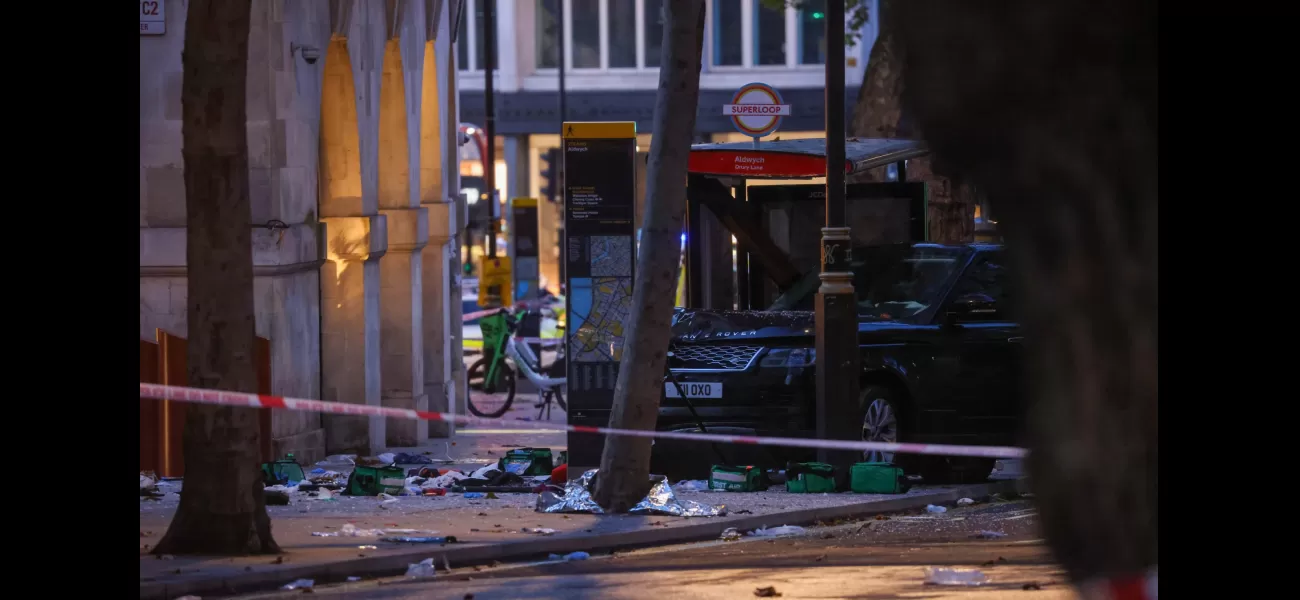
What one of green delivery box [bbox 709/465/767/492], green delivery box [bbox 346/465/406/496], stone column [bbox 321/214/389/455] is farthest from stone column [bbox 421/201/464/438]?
green delivery box [bbox 709/465/767/492]

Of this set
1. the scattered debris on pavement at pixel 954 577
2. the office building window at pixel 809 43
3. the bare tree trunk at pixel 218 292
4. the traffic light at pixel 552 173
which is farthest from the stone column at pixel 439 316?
the office building window at pixel 809 43

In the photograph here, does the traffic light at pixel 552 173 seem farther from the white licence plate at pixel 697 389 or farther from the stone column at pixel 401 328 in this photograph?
the white licence plate at pixel 697 389

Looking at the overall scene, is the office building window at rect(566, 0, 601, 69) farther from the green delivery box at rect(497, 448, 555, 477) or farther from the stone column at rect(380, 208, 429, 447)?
the green delivery box at rect(497, 448, 555, 477)

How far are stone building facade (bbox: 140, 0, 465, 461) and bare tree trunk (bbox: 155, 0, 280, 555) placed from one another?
15.1 feet

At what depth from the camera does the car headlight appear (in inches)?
525

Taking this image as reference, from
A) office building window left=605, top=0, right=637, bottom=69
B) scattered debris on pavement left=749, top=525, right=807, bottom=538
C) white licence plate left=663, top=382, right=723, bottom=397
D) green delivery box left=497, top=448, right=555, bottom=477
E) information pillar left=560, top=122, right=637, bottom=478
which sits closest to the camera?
scattered debris on pavement left=749, top=525, right=807, bottom=538

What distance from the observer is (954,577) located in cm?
895

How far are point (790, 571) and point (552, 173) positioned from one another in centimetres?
4252

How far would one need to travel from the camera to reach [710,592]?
8.64 m

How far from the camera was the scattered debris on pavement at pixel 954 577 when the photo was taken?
882 cm

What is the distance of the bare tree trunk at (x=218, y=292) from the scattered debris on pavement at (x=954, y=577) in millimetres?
3468

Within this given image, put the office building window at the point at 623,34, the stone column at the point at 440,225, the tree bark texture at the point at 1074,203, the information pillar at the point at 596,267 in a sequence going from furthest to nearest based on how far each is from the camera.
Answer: the office building window at the point at 623,34 < the stone column at the point at 440,225 < the information pillar at the point at 596,267 < the tree bark texture at the point at 1074,203
